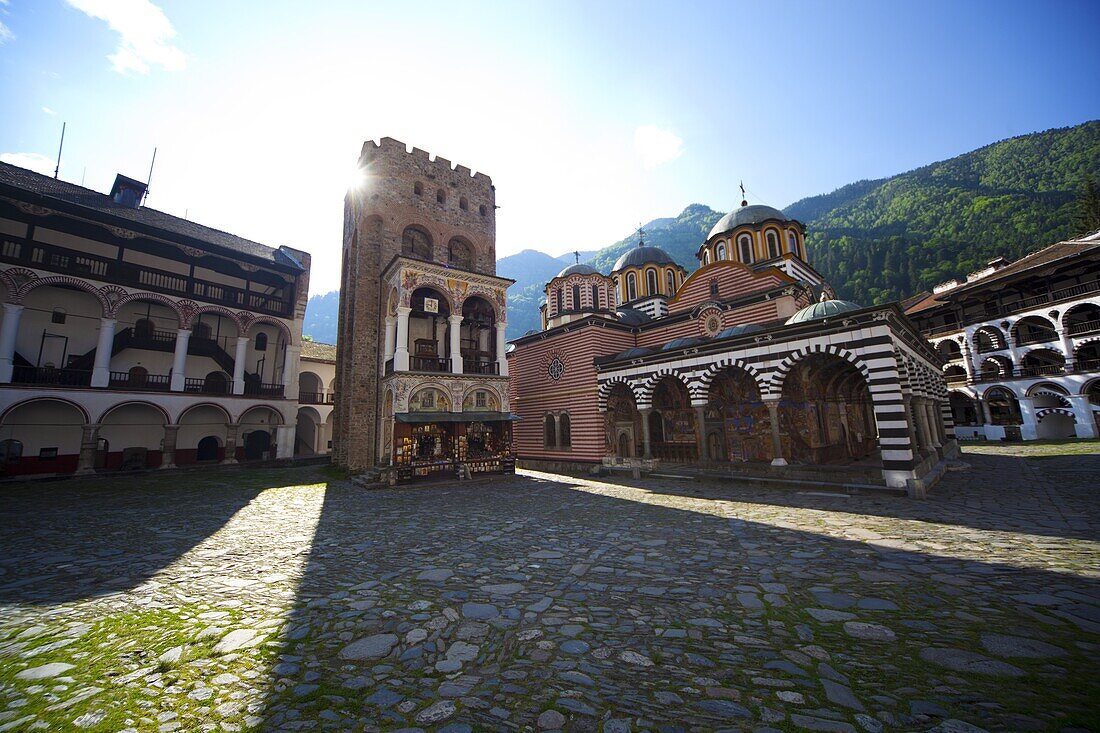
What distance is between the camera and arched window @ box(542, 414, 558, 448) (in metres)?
22.6

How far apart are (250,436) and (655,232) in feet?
371

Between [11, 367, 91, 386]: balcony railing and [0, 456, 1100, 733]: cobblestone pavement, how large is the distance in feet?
46.3

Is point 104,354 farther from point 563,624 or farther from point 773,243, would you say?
point 773,243

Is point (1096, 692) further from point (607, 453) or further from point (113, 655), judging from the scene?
point (607, 453)

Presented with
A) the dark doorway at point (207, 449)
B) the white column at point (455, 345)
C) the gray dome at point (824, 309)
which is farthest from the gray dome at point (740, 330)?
the dark doorway at point (207, 449)

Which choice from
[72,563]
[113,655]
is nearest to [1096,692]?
[113,655]

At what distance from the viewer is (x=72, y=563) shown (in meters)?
6.14

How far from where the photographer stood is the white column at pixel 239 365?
22.0m

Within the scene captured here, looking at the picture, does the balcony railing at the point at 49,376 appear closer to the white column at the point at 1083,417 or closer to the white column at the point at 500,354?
the white column at the point at 500,354

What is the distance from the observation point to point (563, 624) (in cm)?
406

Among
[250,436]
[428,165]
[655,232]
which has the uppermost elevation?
[655,232]

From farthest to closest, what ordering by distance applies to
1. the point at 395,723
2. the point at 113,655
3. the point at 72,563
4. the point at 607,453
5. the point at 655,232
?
the point at 655,232, the point at 607,453, the point at 72,563, the point at 113,655, the point at 395,723

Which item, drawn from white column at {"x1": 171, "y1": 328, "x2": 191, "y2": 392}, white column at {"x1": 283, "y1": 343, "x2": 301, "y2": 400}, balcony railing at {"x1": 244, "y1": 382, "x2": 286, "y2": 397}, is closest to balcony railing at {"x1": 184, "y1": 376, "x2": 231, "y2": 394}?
white column at {"x1": 171, "y1": 328, "x2": 191, "y2": 392}

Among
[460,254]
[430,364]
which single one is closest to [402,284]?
[430,364]
